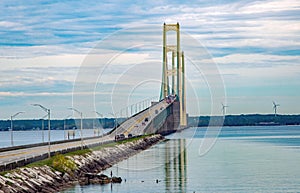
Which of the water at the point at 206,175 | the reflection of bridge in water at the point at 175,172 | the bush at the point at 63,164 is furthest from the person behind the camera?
the bush at the point at 63,164

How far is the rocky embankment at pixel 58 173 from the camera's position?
46.6m

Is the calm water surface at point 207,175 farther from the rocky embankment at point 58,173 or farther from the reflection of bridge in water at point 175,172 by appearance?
the rocky embankment at point 58,173

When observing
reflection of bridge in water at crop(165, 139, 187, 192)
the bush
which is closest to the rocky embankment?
the bush

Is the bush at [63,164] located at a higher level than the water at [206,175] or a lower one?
higher

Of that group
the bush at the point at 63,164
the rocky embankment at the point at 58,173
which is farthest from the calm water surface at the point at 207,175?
the bush at the point at 63,164

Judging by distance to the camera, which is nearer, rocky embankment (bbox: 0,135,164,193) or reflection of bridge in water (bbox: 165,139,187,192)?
rocky embankment (bbox: 0,135,164,193)

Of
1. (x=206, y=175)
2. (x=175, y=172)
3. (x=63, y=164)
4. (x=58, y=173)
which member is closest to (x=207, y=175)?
(x=206, y=175)

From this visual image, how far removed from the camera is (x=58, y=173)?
57.9 metres

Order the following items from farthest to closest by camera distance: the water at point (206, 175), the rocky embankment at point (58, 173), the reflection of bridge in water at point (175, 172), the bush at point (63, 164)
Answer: the bush at point (63, 164)
the reflection of bridge in water at point (175, 172)
the water at point (206, 175)
the rocky embankment at point (58, 173)

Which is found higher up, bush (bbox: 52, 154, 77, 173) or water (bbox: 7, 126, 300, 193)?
bush (bbox: 52, 154, 77, 173)

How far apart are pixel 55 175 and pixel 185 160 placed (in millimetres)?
37191

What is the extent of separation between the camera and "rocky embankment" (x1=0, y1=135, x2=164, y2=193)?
4659cm

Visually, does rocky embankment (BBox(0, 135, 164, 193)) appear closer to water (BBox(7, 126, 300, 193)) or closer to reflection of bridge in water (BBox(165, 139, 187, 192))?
water (BBox(7, 126, 300, 193))

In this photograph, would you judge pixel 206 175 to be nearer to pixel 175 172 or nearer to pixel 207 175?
pixel 207 175
